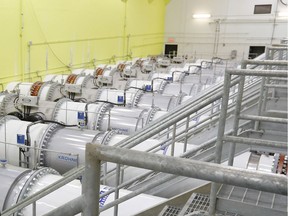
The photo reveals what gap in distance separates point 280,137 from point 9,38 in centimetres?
941

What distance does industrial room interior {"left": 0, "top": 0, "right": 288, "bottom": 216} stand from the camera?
203cm

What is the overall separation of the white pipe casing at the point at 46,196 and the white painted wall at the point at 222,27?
55.7 feet

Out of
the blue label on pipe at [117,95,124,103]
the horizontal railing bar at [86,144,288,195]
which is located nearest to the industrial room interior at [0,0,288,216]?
the horizontal railing bar at [86,144,288,195]

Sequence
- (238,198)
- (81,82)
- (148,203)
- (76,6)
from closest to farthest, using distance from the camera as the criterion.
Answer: (238,198) < (148,203) < (81,82) < (76,6)

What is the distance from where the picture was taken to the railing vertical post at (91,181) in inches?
40.3

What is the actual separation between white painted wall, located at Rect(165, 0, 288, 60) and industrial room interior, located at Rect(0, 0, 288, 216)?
67 mm

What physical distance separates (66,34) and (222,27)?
11536 millimetres

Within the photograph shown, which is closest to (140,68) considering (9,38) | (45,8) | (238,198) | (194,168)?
(45,8)

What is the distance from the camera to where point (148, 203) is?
3.67 metres

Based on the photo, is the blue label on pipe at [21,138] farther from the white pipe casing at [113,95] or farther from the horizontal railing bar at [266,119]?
the horizontal railing bar at [266,119]

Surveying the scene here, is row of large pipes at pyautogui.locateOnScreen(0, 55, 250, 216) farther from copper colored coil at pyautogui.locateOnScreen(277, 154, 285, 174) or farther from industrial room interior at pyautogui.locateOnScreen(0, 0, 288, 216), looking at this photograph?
copper colored coil at pyautogui.locateOnScreen(277, 154, 285, 174)

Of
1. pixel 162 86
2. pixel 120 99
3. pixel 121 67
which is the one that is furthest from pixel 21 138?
pixel 121 67

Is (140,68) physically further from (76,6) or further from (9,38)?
(9,38)


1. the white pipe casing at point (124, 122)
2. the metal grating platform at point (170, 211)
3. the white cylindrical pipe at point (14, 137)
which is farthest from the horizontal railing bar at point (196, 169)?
the white pipe casing at point (124, 122)
